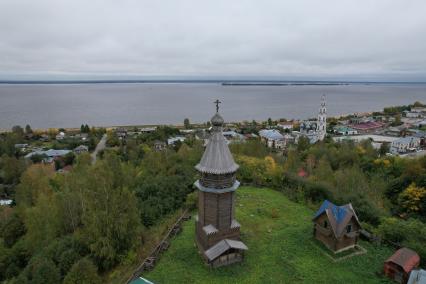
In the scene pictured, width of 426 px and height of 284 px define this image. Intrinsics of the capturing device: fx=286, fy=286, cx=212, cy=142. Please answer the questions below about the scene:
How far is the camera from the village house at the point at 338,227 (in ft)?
56.2

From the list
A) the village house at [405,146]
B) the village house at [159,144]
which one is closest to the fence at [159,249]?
the village house at [159,144]

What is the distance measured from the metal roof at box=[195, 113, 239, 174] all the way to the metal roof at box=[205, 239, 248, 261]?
13.6 ft

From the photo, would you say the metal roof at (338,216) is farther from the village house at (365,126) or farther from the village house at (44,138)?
the village house at (44,138)

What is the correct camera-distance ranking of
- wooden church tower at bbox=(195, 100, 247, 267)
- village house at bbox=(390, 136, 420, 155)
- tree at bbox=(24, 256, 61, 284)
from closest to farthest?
tree at bbox=(24, 256, 61, 284)
wooden church tower at bbox=(195, 100, 247, 267)
village house at bbox=(390, 136, 420, 155)

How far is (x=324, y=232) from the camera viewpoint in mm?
17938

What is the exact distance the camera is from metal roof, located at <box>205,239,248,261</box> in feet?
51.4

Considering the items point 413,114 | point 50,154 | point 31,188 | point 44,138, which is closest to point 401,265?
point 31,188

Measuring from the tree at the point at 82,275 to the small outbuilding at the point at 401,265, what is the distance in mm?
15589

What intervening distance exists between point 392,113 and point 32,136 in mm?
129643

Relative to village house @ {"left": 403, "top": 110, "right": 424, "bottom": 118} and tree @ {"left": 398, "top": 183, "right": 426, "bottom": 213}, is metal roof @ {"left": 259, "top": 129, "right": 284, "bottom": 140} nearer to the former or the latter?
tree @ {"left": 398, "top": 183, "right": 426, "bottom": 213}

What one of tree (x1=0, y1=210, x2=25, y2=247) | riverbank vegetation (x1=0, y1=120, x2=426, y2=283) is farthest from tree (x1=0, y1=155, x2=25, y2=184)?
tree (x1=0, y1=210, x2=25, y2=247)

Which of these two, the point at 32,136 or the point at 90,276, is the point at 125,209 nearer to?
the point at 90,276

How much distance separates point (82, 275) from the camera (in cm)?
1433

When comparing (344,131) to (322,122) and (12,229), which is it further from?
(12,229)
